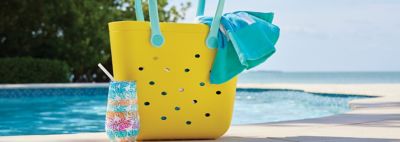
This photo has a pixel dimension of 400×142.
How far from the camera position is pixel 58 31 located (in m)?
14.0

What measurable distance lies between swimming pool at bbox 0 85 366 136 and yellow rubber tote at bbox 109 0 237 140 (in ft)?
10.3

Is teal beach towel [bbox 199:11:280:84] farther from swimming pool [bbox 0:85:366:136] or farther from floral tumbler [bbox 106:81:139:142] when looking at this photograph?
swimming pool [bbox 0:85:366:136]

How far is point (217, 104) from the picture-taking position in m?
2.95

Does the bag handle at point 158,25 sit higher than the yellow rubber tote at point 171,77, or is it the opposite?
the bag handle at point 158,25

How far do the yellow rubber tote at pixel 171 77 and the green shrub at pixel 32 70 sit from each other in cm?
1045

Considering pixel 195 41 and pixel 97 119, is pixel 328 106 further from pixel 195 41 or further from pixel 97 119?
pixel 195 41

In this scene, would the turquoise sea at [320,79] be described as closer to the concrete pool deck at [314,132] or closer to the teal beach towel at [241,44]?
the concrete pool deck at [314,132]

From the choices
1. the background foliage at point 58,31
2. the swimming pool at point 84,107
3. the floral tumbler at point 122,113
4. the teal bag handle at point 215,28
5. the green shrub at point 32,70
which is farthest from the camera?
the background foliage at point 58,31

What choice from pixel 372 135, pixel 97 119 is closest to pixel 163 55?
pixel 372 135

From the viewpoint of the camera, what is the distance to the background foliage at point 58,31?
13.4 metres

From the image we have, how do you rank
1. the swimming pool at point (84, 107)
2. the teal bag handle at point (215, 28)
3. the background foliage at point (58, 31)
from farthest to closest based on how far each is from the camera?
the background foliage at point (58, 31) → the swimming pool at point (84, 107) → the teal bag handle at point (215, 28)

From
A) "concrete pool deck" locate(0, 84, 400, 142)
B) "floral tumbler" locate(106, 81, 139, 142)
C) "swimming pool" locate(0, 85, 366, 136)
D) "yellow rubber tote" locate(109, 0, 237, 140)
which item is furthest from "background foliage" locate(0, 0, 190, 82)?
"floral tumbler" locate(106, 81, 139, 142)

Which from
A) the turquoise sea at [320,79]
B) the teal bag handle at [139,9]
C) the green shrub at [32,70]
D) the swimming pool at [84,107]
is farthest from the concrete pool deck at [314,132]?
the turquoise sea at [320,79]

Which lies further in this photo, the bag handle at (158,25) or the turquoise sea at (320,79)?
the turquoise sea at (320,79)
